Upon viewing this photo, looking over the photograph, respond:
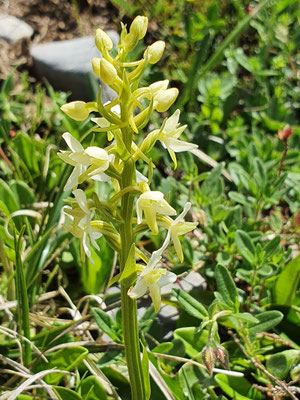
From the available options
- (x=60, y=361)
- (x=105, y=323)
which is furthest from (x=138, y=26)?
(x=60, y=361)

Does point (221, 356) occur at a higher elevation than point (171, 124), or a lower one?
lower

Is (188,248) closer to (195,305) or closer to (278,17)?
(195,305)

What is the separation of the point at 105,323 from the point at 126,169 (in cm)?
68

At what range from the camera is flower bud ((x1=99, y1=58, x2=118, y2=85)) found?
3.57 feet

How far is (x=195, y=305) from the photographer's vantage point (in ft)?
5.47

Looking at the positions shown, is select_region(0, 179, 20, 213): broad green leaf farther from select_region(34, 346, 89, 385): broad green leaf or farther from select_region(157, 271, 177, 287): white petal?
select_region(157, 271, 177, 287): white petal

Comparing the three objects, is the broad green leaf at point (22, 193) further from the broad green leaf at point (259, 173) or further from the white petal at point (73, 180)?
the white petal at point (73, 180)

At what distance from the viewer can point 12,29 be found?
11.0 feet

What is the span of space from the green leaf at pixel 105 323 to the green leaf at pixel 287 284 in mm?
573

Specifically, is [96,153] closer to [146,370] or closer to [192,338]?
[146,370]

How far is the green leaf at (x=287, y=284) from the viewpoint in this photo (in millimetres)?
1813

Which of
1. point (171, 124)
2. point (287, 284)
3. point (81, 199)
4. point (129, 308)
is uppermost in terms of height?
point (171, 124)

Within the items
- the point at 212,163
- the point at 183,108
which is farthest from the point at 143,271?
the point at 183,108

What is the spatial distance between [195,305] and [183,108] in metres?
1.52
